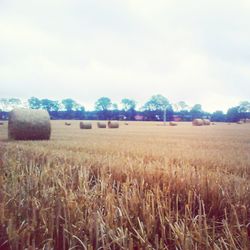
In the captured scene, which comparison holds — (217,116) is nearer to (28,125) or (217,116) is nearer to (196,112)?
(196,112)

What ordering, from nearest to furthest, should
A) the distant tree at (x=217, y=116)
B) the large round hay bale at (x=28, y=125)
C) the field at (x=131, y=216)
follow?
1. the field at (x=131, y=216)
2. the large round hay bale at (x=28, y=125)
3. the distant tree at (x=217, y=116)

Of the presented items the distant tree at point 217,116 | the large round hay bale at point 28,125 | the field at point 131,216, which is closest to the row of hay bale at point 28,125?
the large round hay bale at point 28,125

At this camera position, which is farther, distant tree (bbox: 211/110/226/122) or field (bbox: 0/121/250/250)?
distant tree (bbox: 211/110/226/122)

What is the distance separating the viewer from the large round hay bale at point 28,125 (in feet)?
45.0

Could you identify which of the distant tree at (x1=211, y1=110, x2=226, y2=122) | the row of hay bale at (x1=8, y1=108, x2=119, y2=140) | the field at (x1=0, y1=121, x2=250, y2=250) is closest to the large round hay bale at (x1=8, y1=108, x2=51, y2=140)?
the row of hay bale at (x1=8, y1=108, x2=119, y2=140)

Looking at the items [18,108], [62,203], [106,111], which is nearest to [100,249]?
[62,203]

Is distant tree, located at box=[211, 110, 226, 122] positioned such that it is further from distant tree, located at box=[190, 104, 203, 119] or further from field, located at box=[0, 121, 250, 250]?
field, located at box=[0, 121, 250, 250]

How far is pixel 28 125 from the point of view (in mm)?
13789

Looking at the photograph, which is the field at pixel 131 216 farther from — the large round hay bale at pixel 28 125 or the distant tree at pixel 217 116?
the distant tree at pixel 217 116

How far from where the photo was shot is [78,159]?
6277mm

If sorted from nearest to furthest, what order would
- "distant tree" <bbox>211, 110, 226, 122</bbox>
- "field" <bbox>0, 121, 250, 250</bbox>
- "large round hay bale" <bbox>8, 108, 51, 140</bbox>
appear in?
"field" <bbox>0, 121, 250, 250</bbox>, "large round hay bale" <bbox>8, 108, 51, 140</bbox>, "distant tree" <bbox>211, 110, 226, 122</bbox>

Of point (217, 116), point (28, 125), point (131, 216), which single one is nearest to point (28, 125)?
point (28, 125)

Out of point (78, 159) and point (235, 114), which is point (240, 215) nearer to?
point (78, 159)

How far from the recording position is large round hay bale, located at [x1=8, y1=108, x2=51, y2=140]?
Result: 13.7 m
